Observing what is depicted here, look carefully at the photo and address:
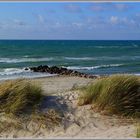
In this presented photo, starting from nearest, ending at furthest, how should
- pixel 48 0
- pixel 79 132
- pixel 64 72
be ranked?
1. pixel 79 132
2. pixel 48 0
3. pixel 64 72

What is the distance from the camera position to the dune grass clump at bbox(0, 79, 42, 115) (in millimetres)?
8391

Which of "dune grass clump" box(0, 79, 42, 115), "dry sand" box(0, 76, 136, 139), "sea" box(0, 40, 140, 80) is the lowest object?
"sea" box(0, 40, 140, 80)

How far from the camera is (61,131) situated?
308 inches

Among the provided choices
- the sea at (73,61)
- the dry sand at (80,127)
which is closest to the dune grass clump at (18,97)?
the dry sand at (80,127)

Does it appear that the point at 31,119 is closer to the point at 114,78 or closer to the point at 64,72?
the point at 114,78

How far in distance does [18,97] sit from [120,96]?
2.11 metres

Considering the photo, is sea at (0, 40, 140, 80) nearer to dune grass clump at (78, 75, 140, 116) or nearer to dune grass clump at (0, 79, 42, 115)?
dune grass clump at (0, 79, 42, 115)

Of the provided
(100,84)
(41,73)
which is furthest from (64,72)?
(100,84)

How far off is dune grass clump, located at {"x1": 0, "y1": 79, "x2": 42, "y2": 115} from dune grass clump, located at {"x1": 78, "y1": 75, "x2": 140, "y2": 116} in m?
1.32

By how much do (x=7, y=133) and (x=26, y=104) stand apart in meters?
0.94

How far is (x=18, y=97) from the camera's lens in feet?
27.9

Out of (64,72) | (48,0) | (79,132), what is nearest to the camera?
(79,132)

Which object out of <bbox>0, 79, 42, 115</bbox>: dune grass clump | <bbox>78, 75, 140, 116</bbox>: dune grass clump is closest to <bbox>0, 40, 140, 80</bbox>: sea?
<bbox>0, 79, 42, 115</bbox>: dune grass clump

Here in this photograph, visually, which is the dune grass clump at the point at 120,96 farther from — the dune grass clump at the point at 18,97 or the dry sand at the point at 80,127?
the dune grass clump at the point at 18,97
